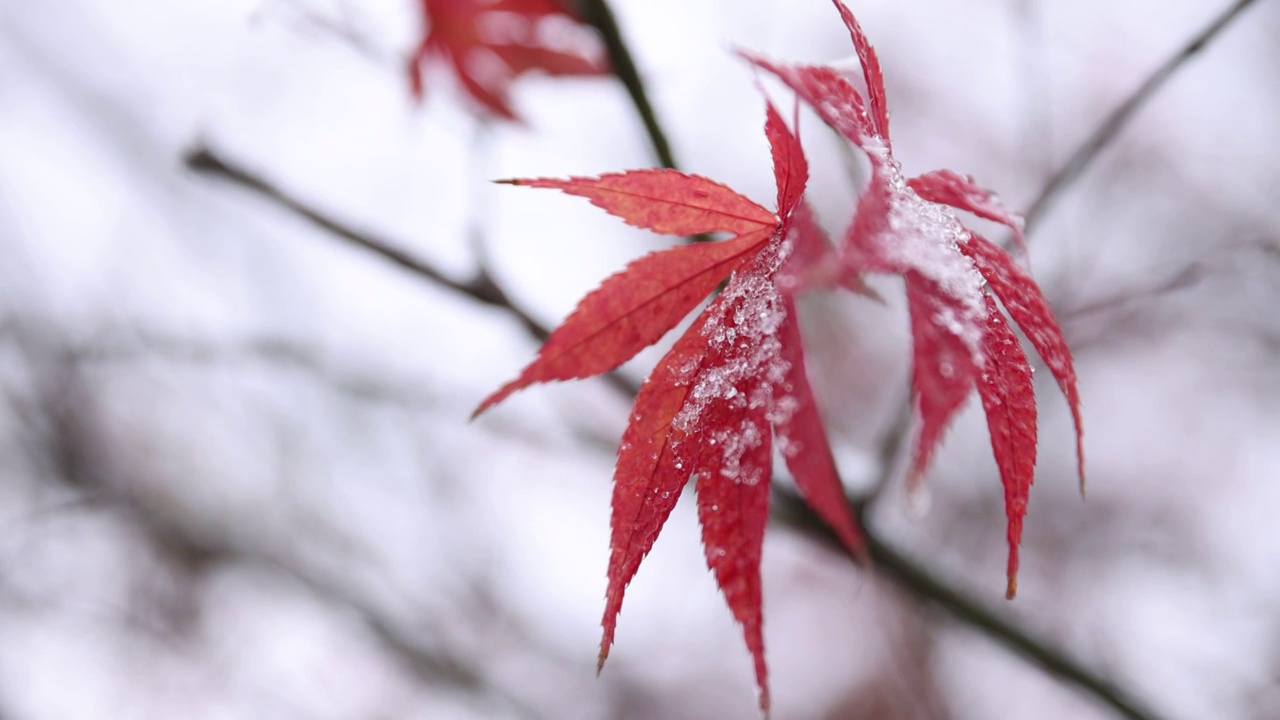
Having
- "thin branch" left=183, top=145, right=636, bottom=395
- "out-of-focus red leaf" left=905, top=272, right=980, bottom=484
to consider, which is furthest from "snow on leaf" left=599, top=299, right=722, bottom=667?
"thin branch" left=183, top=145, right=636, bottom=395

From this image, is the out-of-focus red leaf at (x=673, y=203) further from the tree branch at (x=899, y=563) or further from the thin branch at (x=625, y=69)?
the tree branch at (x=899, y=563)

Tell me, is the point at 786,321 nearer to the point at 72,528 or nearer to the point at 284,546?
the point at 284,546

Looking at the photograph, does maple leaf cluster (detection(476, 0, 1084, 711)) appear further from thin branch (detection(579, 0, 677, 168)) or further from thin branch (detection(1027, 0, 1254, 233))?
thin branch (detection(1027, 0, 1254, 233))

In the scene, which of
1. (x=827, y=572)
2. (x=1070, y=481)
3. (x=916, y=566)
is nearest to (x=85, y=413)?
(x=827, y=572)

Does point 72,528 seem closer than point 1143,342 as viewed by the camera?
No

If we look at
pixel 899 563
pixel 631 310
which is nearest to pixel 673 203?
pixel 631 310

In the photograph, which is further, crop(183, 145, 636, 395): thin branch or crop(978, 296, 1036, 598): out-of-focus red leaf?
crop(183, 145, 636, 395): thin branch
